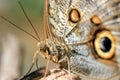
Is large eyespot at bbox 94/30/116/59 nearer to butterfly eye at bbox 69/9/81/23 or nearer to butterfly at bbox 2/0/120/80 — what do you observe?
butterfly at bbox 2/0/120/80

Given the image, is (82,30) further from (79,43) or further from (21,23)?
(21,23)

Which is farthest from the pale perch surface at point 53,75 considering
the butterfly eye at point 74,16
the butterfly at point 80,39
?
the butterfly eye at point 74,16

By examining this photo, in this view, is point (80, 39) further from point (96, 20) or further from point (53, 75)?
point (53, 75)

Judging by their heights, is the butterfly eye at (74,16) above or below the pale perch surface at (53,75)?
above

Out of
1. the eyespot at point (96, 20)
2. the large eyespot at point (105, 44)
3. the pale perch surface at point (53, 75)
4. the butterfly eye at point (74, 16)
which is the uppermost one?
the butterfly eye at point (74, 16)

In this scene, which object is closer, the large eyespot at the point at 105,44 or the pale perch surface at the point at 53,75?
the pale perch surface at the point at 53,75

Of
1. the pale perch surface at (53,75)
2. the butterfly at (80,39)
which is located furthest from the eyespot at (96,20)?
the pale perch surface at (53,75)

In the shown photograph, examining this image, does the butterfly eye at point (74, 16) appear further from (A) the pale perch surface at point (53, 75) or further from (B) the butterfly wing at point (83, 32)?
(A) the pale perch surface at point (53, 75)
